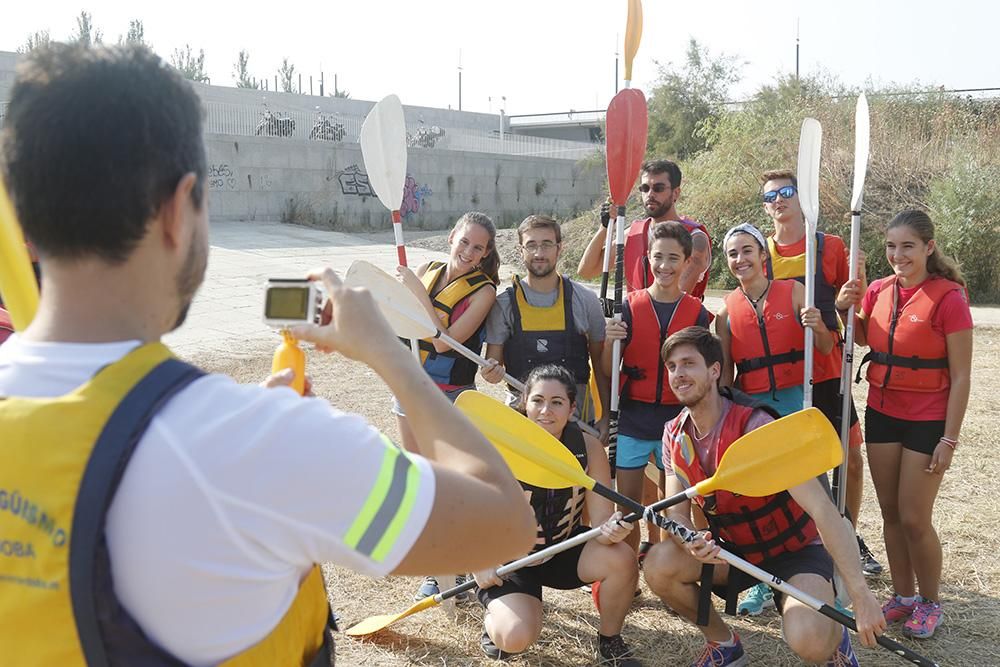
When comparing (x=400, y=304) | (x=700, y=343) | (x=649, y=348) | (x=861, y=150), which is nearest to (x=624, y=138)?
(x=649, y=348)

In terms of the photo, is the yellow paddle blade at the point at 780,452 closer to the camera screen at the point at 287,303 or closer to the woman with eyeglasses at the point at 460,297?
the woman with eyeglasses at the point at 460,297

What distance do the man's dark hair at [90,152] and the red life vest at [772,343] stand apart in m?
3.45

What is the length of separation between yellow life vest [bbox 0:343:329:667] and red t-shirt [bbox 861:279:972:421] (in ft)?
11.4

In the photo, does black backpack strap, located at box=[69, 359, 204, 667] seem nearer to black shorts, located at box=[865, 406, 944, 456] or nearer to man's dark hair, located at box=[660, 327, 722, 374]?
man's dark hair, located at box=[660, 327, 722, 374]

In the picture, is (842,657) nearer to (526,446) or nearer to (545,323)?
(526,446)

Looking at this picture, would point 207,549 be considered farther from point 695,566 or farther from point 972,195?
point 972,195

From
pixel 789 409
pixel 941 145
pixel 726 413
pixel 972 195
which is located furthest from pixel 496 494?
pixel 941 145

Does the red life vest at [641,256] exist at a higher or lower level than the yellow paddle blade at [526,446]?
higher

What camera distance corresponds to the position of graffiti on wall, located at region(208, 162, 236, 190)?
20.3m

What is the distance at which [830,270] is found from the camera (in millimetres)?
4461

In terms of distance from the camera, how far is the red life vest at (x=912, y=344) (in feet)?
12.1

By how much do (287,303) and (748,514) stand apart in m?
2.52

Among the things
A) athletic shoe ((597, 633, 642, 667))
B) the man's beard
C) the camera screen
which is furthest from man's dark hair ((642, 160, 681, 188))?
the man's beard

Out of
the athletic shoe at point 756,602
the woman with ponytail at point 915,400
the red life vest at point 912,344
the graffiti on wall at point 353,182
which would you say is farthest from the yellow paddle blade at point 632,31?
the graffiti on wall at point 353,182
